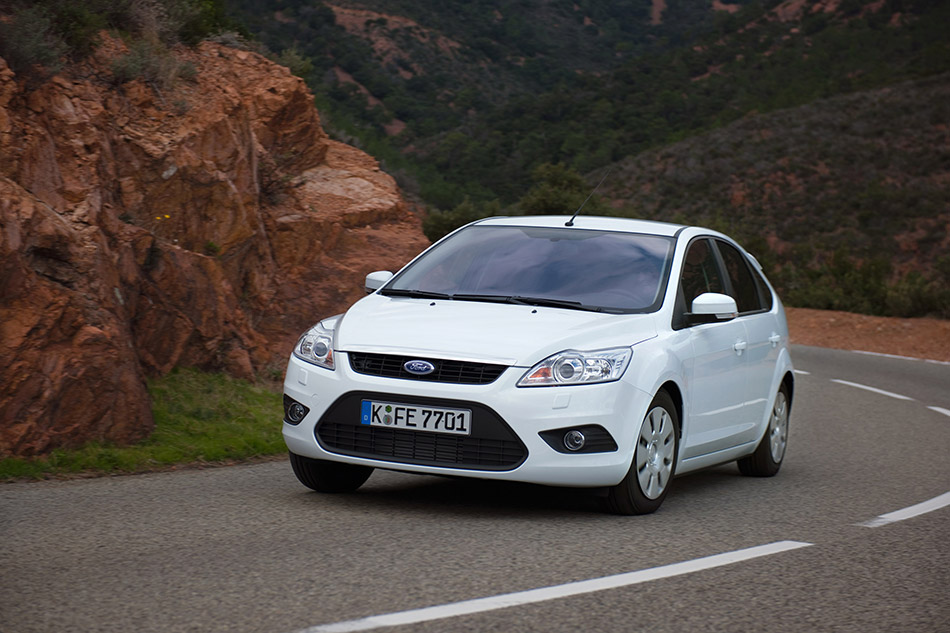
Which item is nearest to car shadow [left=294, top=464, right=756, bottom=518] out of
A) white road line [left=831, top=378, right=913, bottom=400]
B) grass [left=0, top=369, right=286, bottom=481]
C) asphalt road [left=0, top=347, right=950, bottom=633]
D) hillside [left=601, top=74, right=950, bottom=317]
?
asphalt road [left=0, top=347, right=950, bottom=633]

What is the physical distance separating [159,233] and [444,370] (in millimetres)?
5654

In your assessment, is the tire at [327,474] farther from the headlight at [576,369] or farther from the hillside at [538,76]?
the hillside at [538,76]

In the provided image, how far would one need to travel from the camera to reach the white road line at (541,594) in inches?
173

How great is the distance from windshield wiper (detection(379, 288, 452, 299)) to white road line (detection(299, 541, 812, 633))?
2463mm

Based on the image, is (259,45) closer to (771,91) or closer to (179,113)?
(179,113)

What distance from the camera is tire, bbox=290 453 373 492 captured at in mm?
7184

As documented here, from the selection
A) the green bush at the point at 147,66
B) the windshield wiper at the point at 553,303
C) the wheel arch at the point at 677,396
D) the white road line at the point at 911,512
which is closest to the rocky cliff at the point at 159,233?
the green bush at the point at 147,66

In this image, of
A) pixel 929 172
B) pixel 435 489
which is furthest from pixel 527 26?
pixel 435 489

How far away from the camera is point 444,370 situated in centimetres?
645

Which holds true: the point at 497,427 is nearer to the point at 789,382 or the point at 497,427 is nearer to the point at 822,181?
the point at 789,382

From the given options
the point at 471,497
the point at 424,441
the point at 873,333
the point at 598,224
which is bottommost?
the point at 873,333

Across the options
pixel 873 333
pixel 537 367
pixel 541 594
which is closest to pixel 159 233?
pixel 537 367

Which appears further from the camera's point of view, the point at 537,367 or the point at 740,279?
the point at 740,279

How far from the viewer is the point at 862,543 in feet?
20.9
